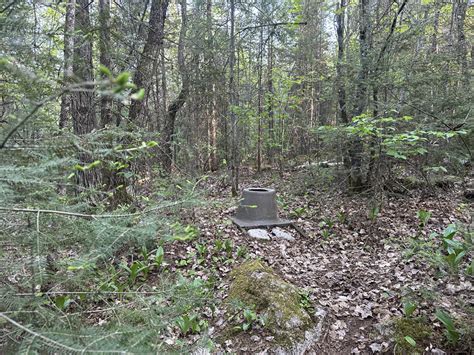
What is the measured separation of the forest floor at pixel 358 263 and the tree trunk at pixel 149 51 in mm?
2263

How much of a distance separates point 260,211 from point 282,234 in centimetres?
62

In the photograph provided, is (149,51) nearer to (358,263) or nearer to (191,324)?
(191,324)

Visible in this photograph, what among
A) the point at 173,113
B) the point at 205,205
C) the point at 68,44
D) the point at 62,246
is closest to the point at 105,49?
the point at 68,44

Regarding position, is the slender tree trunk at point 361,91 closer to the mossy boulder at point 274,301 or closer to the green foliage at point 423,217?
the green foliage at point 423,217

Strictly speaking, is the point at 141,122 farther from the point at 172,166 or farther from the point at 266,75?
the point at 266,75

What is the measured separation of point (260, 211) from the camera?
5.80m

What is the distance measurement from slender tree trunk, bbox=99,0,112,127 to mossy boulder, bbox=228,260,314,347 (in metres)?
2.70

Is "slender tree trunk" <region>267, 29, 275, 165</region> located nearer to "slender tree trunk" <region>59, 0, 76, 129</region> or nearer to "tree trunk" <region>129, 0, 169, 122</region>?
"tree trunk" <region>129, 0, 169, 122</region>

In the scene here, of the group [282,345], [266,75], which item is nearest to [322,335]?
[282,345]

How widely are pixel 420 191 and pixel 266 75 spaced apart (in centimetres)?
681

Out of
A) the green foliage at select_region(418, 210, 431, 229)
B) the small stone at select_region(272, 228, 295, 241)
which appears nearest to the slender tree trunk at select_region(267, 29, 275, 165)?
the small stone at select_region(272, 228, 295, 241)

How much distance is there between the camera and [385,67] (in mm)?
5473

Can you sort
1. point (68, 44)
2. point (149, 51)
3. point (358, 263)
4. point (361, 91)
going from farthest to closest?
point (361, 91) → point (149, 51) → point (358, 263) → point (68, 44)

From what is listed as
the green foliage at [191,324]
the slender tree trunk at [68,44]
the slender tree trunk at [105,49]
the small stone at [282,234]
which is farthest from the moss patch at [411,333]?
the slender tree trunk at [68,44]
